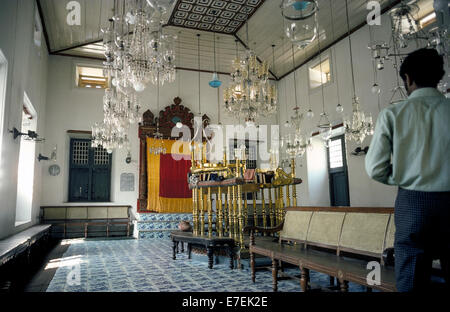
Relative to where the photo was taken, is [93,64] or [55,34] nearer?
[55,34]

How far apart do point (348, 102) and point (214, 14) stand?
5.05m

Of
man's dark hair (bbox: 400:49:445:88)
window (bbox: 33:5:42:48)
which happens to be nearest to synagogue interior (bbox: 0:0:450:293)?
man's dark hair (bbox: 400:49:445:88)

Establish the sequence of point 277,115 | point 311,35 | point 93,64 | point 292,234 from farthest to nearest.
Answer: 1. point 277,115
2. point 93,64
3. point 292,234
4. point 311,35

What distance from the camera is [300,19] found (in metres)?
2.44

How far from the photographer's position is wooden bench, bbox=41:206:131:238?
10.2 m

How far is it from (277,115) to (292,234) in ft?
32.1

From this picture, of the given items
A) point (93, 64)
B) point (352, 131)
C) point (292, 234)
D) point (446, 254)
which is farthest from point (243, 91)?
point (93, 64)

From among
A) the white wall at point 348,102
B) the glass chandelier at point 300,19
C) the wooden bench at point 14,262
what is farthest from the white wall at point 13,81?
the white wall at point 348,102

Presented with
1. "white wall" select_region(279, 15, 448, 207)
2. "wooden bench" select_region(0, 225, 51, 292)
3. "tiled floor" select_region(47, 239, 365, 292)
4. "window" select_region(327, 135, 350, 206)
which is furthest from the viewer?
"window" select_region(327, 135, 350, 206)

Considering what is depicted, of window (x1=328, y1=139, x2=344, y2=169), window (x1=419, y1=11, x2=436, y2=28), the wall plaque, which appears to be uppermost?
window (x1=419, y1=11, x2=436, y2=28)

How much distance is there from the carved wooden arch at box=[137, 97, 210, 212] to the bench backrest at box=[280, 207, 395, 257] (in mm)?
7596

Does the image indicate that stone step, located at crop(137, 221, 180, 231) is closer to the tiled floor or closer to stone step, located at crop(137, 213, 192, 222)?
stone step, located at crop(137, 213, 192, 222)

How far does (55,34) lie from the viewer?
977 centimetres
